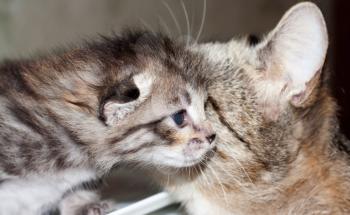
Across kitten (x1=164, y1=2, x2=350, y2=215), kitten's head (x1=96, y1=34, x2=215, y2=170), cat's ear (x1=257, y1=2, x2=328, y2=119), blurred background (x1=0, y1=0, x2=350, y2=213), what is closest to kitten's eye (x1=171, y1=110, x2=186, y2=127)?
kitten's head (x1=96, y1=34, x2=215, y2=170)

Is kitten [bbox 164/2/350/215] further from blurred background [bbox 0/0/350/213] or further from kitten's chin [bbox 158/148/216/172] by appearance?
blurred background [bbox 0/0/350/213]

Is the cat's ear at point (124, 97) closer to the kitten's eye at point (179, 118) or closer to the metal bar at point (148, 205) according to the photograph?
the kitten's eye at point (179, 118)

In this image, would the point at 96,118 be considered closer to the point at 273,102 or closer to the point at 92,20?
the point at 273,102

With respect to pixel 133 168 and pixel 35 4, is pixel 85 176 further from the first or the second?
pixel 35 4

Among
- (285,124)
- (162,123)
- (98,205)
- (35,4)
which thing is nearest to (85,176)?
(98,205)

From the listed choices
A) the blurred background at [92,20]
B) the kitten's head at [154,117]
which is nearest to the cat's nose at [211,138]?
the kitten's head at [154,117]
